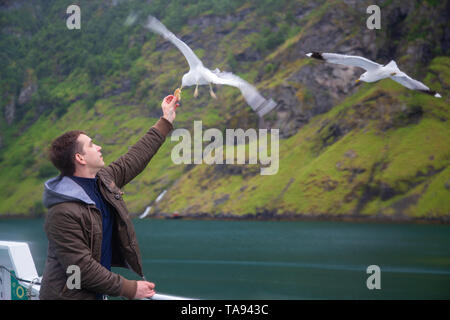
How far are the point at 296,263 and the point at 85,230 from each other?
5677cm

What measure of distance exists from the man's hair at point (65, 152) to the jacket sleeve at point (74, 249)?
0.51 meters

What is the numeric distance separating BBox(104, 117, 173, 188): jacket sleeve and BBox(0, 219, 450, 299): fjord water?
38.3 m

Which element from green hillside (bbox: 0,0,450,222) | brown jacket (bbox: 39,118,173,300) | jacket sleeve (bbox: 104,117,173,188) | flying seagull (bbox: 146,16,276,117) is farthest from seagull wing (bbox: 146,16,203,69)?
green hillside (bbox: 0,0,450,222)

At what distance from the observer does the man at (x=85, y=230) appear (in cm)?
454

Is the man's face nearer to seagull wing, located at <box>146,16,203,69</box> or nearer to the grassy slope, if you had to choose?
seagull wing, located at <box>146,16,203,69</box>

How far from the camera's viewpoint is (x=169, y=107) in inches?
232

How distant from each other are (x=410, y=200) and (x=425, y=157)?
12.1 metres

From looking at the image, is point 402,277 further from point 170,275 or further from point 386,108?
point 386,108

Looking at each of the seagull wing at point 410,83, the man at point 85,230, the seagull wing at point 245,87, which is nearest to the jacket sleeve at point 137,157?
the man at point 85,230

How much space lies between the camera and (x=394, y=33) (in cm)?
15750

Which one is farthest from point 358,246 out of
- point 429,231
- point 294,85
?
point 294,85

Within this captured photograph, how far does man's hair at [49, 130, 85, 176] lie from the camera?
4914 mm

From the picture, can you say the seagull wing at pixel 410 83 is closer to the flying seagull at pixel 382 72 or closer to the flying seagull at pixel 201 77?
the flying seagull at pixel 382 72

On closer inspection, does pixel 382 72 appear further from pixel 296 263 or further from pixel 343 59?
pixel 296 263
